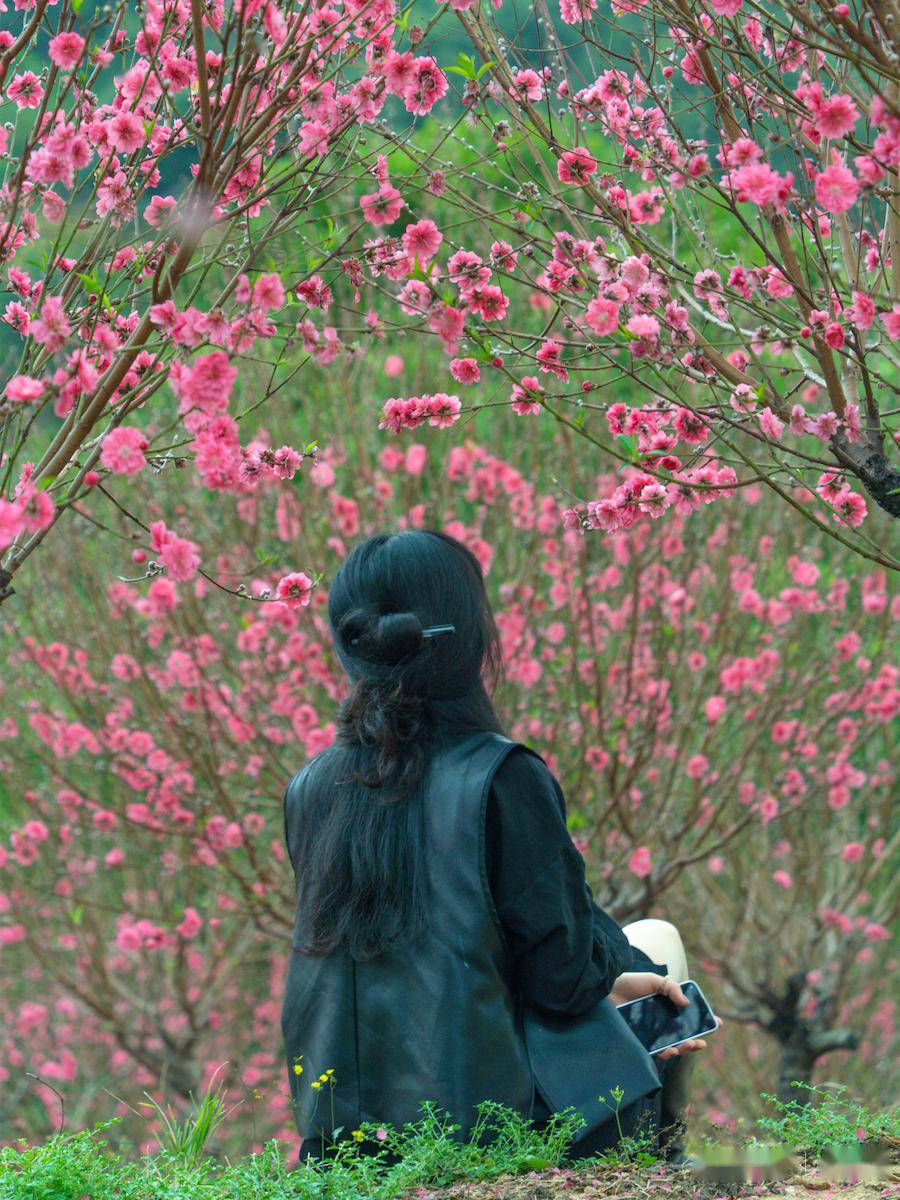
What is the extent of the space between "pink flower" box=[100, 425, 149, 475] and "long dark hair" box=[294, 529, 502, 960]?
557 mm

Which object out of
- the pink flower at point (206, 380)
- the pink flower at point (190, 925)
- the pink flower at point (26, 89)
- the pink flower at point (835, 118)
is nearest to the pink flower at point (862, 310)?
the pink flower at point (835, 118)

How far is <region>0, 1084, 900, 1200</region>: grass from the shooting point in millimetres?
2080

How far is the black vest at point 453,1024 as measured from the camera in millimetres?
2215

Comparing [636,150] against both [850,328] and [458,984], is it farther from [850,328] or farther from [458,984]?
[458,984]

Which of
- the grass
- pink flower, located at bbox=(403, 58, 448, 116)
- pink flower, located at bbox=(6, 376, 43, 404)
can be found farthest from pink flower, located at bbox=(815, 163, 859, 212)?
the grass

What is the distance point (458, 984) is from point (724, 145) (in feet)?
5.17

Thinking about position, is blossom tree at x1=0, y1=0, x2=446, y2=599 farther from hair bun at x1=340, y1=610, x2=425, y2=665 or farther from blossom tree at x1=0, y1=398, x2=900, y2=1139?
blossom tree at x1=0, y1=398, x2=900, y2=1139

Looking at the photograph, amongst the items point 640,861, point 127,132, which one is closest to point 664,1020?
point 127,132

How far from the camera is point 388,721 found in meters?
2.38

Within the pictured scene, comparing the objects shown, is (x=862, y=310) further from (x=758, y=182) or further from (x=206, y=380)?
(x=206, y=380)

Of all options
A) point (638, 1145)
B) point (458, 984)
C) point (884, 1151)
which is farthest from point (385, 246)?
point (884, 1151)

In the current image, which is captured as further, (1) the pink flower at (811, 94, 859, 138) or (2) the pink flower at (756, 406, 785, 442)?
(2) the pink flower at (756, 406, 785, 442)

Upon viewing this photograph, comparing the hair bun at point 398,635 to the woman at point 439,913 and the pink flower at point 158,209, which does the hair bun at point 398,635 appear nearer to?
the woman at point 439,913

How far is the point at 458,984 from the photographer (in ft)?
7.30
